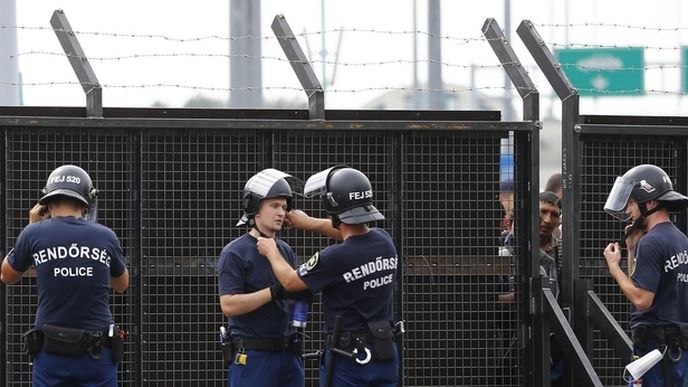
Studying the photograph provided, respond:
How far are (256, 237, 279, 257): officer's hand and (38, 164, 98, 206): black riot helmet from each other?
3.69 ft

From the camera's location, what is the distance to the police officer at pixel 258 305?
311 inches

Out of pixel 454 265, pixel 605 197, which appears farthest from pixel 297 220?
pixel 605 197

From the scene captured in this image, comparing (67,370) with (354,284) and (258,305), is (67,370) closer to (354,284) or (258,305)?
(258,305)

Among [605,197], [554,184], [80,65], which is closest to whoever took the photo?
[80,65]

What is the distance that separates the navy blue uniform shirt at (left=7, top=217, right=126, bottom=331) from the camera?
7.95 meters

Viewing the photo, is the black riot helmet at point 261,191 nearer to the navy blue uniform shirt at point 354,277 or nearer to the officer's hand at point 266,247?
the officer's hand at point 266,247

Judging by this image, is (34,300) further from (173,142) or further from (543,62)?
(543,62)

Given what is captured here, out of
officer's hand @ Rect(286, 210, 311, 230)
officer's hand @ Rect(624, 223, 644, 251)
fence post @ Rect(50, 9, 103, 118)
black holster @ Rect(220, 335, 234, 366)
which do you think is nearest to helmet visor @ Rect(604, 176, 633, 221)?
officer's hand @ Rect(624, 223, 644, 251)

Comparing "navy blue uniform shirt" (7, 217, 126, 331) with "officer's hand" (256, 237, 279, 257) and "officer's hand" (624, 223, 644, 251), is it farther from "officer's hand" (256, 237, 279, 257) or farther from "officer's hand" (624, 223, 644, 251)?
"officer's hand" (624, 223, 644, 251)

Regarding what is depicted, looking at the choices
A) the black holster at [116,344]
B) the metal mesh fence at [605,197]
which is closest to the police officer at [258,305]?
the black holster at [116,344]

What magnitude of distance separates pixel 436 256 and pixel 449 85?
1201 cm

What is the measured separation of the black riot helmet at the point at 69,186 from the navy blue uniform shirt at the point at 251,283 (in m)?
0.95

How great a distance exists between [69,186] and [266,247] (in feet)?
4.15

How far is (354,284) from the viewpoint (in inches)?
302
